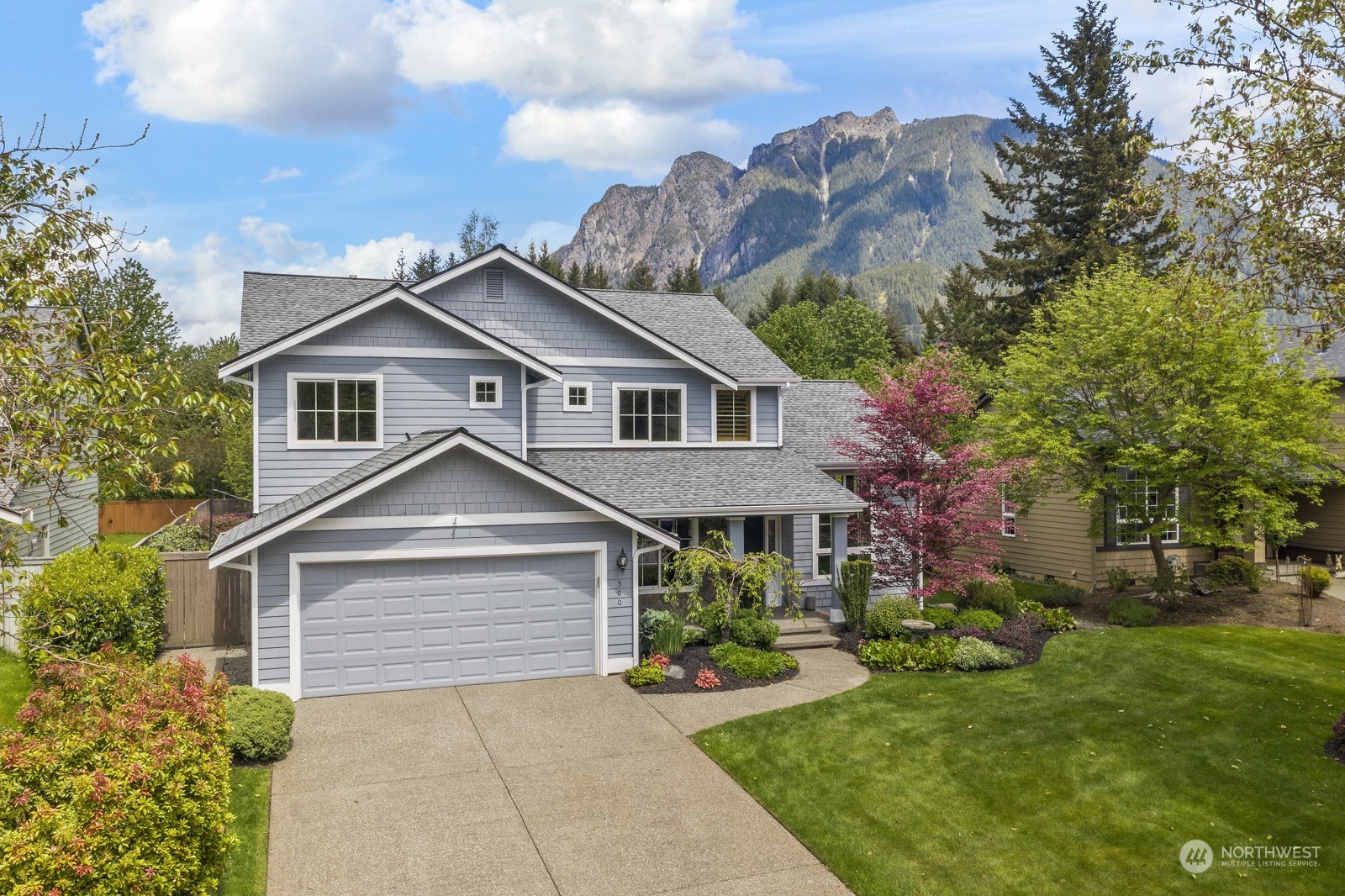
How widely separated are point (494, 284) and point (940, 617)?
39.7 ft

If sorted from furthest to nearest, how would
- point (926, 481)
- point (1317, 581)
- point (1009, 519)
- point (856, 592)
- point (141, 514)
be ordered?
1. point (141, 514)
2. point (1009, 519)
3. point (1317, 581)
4. point (926, 481)
5. point (856, 592)

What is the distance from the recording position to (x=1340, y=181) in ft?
34.0

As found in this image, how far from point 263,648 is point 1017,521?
839 inches

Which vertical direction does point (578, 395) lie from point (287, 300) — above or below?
below

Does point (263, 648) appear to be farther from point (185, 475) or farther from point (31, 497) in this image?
point (31, 497)

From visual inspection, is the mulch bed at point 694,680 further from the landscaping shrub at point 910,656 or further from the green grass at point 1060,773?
the landscaping shrub at point 910,656

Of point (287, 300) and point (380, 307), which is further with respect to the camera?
point (287, 300)

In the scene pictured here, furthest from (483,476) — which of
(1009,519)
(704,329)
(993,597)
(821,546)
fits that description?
(1009,519)

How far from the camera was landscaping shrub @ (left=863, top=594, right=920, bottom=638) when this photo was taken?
1820cm

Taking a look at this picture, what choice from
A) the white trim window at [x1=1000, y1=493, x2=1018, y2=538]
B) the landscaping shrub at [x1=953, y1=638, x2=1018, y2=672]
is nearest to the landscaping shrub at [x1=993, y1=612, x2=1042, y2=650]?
the landscaping shrub at [x1=953, y1=638, x2=1018, y2=672]

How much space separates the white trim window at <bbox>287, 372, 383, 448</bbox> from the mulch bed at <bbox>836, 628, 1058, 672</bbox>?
33.0 ft

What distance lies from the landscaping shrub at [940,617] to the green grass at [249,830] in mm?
13215

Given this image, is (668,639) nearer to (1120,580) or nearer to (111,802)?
(111,802)

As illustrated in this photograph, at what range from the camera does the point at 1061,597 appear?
22547 millimetres
